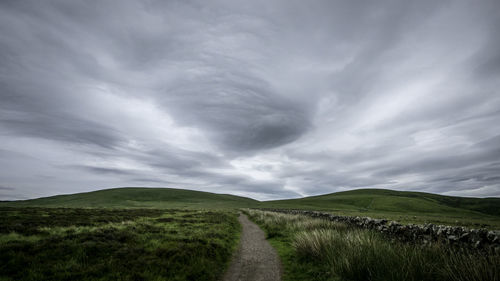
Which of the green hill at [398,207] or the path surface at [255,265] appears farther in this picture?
the green hill at [398,207]

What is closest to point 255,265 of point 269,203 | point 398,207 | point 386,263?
point 386,263

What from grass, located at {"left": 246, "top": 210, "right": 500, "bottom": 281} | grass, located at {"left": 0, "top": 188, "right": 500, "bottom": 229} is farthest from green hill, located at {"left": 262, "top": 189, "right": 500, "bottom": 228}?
Answer: grass, located at {"left": 246, "top": 210, "right": 500, "bottom": 281}

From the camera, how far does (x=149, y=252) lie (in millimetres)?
10141

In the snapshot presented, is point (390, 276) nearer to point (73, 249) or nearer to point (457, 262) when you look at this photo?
point (457, 262)

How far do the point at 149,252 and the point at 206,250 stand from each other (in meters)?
2.82

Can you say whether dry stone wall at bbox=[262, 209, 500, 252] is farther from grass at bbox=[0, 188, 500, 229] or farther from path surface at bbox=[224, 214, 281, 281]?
grass at bbox=[0, 188, 500, 229]

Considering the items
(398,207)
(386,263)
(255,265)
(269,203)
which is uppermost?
(386,263)

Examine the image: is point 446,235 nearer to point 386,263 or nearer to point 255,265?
point 386,263

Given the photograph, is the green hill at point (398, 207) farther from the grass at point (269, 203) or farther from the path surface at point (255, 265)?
the path surface at point (255, 265)

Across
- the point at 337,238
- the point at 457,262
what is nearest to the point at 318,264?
the point at 337,238

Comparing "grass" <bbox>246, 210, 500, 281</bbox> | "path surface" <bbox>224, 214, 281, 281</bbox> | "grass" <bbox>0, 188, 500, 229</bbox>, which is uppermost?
"grass" <bbox>246, 210, 500, 281</bbox>

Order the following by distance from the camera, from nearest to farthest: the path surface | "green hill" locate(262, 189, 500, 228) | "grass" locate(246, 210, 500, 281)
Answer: "grass" locate(246, 210, 500, 281), the path surface, "green hill" locate(262, 189, 500, 228)

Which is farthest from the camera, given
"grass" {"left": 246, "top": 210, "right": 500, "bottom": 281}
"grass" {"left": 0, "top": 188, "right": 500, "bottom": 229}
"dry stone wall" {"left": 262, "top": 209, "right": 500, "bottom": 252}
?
"grass" {"left": 0, "top": 188, "right": 500, "bottom": 229}

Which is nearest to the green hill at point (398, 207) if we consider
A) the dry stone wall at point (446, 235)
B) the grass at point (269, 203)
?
the grass at point (269, 203)
